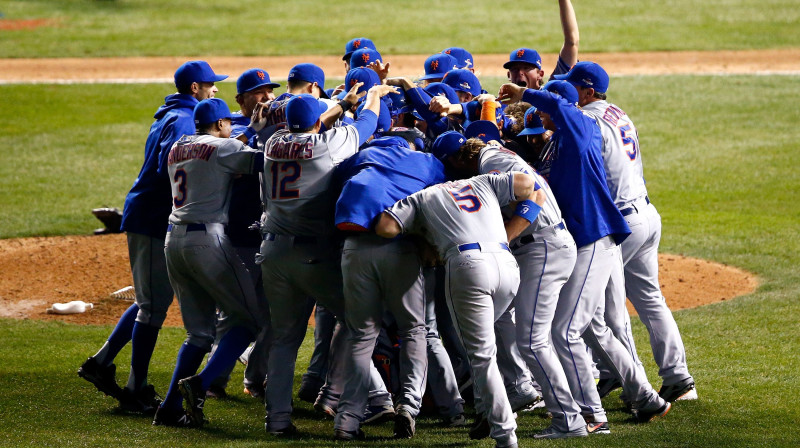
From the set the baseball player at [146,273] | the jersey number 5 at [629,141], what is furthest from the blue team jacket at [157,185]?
the jersey number 5 at [629,141]

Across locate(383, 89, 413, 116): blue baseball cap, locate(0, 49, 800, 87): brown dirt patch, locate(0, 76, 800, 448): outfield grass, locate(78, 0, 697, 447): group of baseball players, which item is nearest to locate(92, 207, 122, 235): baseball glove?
locate(0, 76, 800, 448): outfield grass

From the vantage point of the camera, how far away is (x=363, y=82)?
20.9 feet

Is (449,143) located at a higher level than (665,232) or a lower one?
higher

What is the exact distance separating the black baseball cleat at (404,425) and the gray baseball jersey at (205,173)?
1.50m

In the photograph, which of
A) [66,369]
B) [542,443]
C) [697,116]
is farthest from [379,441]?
[697,116]

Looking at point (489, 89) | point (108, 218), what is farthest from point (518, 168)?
point (489, 89)

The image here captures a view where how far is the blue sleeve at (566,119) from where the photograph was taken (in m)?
5.54

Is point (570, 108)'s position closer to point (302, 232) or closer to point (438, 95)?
point (438, 95)

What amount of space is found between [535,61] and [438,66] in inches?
27.7

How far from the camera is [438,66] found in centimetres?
735

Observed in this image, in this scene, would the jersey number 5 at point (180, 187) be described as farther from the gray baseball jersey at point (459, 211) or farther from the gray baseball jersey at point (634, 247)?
the gray baseball jersey at point (634, 247)

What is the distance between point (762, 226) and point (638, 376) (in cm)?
609

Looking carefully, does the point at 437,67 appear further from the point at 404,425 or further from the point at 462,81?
the point at 404,425

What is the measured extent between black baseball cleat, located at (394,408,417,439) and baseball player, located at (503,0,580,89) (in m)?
2.90
